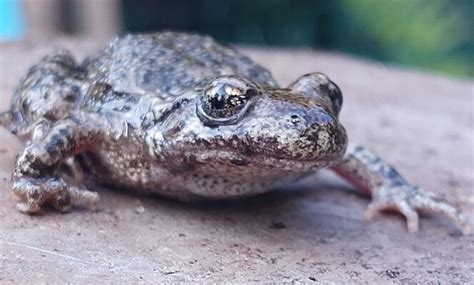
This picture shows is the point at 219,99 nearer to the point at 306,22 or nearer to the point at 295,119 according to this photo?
the point at 295,119

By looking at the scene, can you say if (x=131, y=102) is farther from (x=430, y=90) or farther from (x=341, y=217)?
(x=430, y=90)

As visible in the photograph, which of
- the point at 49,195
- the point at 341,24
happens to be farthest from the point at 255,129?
the point at 341,24

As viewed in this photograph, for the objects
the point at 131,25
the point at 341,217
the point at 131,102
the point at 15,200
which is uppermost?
the point at 131,102

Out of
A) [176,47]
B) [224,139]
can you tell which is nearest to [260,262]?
[224,139]

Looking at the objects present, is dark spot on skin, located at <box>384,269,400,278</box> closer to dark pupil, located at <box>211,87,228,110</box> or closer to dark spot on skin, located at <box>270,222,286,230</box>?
dark spot on skin, located at <box>270,222,286,230</box>

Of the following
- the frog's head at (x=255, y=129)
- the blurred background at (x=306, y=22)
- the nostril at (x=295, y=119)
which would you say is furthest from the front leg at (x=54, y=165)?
the blurred background at (x=306, y=22)
